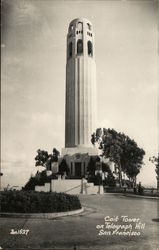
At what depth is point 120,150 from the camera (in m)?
47.0

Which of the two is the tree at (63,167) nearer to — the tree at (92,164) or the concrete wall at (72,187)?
the tree at (92,164)

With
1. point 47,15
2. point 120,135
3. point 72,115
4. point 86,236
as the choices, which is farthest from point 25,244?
point 72,115

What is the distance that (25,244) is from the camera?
912 centimetres

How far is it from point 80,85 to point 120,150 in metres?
18.8

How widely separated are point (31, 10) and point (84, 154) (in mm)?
43408

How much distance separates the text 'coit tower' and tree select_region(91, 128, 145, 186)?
402cm

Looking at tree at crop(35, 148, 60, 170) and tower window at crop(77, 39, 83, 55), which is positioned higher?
tower window at crop(77, 39, 83, 55)

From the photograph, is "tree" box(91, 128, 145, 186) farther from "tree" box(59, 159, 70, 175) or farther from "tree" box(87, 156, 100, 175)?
"tree" box(59, 159, 70, 175)

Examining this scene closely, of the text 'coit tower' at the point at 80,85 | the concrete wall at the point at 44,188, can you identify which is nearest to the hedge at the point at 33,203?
the concrete wall at the point at 44,188

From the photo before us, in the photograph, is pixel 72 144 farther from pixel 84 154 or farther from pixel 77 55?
pixel 77 55

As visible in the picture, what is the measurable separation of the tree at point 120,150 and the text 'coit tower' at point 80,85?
4.02 m

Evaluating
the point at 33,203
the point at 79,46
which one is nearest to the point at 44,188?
the point at 33,203

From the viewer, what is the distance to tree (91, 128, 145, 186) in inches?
1857

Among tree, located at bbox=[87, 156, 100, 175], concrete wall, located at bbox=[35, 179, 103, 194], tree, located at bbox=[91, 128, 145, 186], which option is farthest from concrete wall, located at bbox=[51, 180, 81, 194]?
tree, located at bbox=[87, 156, 100, 175]
